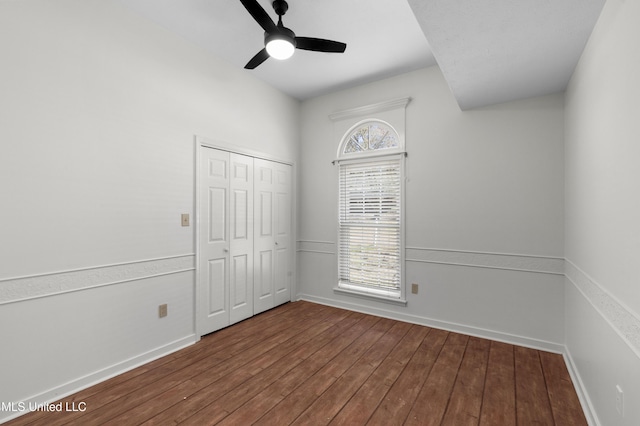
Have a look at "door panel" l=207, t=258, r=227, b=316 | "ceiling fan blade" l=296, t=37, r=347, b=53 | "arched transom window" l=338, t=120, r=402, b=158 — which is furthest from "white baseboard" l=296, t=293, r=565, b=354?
"ceiling fan blade" l=296, t=37, r=347, b=53

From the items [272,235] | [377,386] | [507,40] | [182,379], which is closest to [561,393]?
[377,386]

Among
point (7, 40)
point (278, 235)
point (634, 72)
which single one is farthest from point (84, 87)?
point (634, 72)

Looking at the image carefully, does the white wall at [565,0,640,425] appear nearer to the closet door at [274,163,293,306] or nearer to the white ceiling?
the white ceiling

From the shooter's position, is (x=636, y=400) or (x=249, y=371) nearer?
(x=636, y=400)

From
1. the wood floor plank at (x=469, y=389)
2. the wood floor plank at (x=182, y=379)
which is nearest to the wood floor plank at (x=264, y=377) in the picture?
the wood floor plank at (x=182, y=379)

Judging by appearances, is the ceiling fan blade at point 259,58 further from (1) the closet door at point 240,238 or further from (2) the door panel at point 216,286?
(2) the door panel at point 216,286

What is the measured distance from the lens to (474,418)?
188cm

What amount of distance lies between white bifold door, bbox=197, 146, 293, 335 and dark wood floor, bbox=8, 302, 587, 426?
1.42ft

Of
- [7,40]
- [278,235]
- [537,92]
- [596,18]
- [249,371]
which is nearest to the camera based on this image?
[596,18]

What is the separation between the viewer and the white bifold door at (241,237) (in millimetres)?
3113

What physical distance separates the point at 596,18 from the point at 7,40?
3.60m

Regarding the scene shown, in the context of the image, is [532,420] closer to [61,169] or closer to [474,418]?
[474,418]

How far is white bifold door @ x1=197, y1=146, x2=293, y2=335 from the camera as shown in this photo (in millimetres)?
3113

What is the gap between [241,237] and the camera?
138 inches
